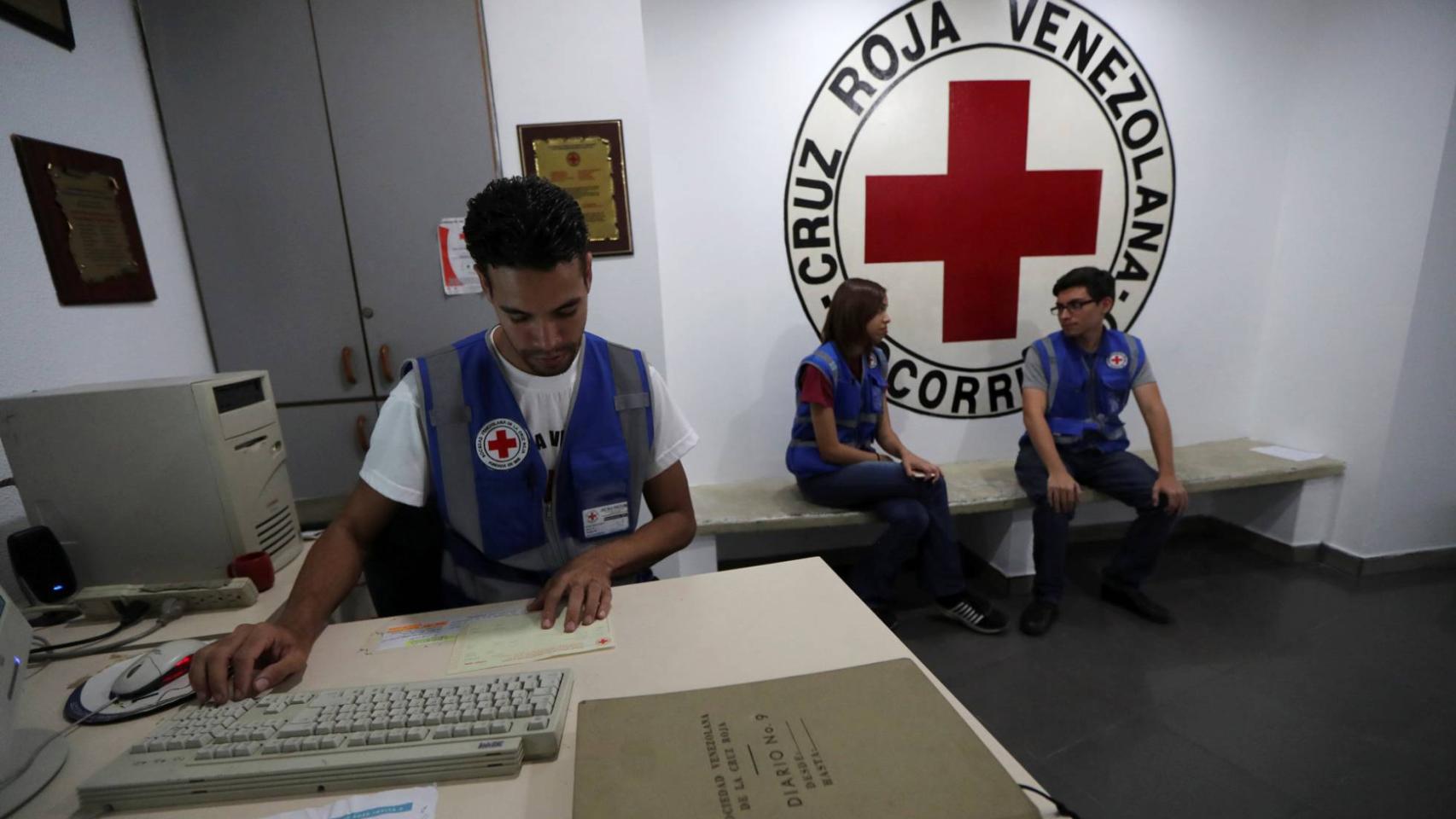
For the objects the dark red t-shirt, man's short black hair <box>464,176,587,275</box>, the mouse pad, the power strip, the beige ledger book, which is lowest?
the power strip

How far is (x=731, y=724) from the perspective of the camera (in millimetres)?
617

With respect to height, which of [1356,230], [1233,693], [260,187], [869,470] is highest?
[260,187]

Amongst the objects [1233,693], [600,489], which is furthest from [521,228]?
[1233,693]

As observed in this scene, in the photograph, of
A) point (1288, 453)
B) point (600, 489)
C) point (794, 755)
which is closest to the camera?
point (794, 755)

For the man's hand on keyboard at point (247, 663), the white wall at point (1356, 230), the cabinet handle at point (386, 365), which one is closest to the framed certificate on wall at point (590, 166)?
the cabinet handle at point (386, 365)

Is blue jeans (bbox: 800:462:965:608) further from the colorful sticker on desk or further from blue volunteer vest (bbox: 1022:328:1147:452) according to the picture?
the colorful sticker on desk

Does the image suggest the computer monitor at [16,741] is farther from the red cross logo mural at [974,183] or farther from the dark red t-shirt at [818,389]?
the red cross logo mural at [974,183]

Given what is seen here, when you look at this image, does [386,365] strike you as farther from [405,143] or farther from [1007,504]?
[1007,504]

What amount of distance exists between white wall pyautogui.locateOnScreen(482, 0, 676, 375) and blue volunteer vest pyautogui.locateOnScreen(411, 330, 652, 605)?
0.96 m

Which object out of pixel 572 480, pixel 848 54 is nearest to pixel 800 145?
pixel 848 54

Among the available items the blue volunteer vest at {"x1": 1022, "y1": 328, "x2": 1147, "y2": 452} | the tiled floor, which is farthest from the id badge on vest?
the blue volunteer vest at {"x1": 1022, "y1": 328, "x2": 1147, "y2": 452}

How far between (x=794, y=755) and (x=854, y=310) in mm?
1725

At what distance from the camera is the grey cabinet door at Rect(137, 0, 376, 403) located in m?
1.70

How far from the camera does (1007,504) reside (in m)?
2.29
